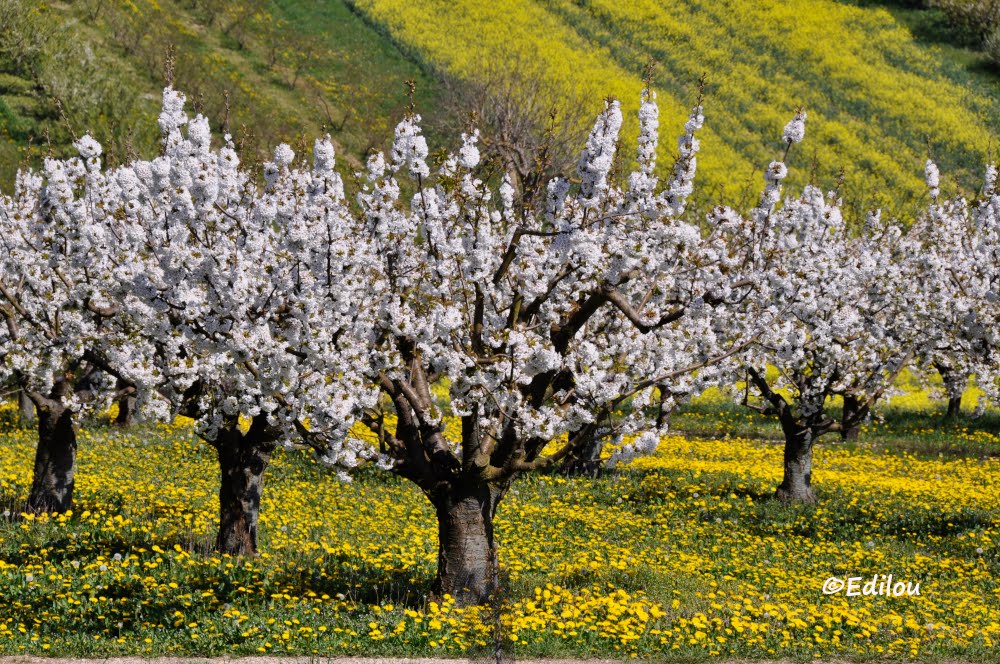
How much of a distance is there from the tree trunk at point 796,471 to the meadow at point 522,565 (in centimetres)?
44

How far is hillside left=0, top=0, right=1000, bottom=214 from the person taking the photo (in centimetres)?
5397

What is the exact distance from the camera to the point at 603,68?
7194 centimetres

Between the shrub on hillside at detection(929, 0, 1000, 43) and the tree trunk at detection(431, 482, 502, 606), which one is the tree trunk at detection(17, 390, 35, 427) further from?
the shrub on hillside at detection(929, 0, 1000, 43)

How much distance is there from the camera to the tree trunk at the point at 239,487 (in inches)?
547

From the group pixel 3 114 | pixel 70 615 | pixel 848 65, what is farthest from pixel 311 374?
pixel 848 65

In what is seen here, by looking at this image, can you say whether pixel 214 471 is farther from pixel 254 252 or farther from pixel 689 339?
pixel 689 339

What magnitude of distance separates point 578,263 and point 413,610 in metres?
5.16

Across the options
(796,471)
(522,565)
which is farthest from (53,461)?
(796,471)

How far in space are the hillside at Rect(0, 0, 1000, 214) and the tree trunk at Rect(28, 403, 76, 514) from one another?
1176 inches

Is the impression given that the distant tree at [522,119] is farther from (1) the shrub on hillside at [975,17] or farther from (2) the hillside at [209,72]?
(1) the shrub on hillside at [975,17]

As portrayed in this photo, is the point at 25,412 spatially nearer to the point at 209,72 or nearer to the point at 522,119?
the point at 522,119

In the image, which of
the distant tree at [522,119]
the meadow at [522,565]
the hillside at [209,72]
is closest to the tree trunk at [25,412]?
the meadow at [522,565]

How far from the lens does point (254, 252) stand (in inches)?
433

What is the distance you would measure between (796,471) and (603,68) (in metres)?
55.2
